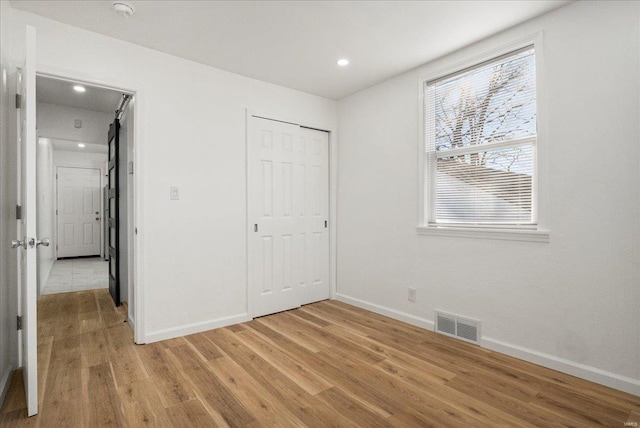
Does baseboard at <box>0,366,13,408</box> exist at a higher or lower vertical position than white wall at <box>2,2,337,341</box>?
lower

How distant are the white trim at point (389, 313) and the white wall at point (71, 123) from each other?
423 cm

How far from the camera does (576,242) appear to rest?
2.17 m

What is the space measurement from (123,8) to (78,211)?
7.25m

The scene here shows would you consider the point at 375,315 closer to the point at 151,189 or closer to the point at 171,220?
the point at 171,220

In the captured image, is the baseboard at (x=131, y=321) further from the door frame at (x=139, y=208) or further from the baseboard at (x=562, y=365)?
the baseboard at (x=562, y=365)

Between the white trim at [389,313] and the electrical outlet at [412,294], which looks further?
the electrical outlet at [412,294]

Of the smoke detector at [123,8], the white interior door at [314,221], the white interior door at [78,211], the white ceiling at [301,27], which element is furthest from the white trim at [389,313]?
the white interior door at [78,211]

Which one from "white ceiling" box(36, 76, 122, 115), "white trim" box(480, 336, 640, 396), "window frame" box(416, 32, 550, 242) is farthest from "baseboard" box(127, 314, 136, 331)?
"white trim" box(480, 336, 640, 396)

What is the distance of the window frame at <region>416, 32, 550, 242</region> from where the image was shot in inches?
91.5

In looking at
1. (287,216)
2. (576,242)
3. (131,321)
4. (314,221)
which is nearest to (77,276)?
(131,321)

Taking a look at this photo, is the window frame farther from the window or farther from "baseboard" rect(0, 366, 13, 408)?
"baseboard" rect(0, 366, 13, 408)

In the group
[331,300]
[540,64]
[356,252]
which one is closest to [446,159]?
[540,64]

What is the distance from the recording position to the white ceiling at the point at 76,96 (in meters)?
3.79

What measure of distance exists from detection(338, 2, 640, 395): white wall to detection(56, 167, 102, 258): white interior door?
816 cm
